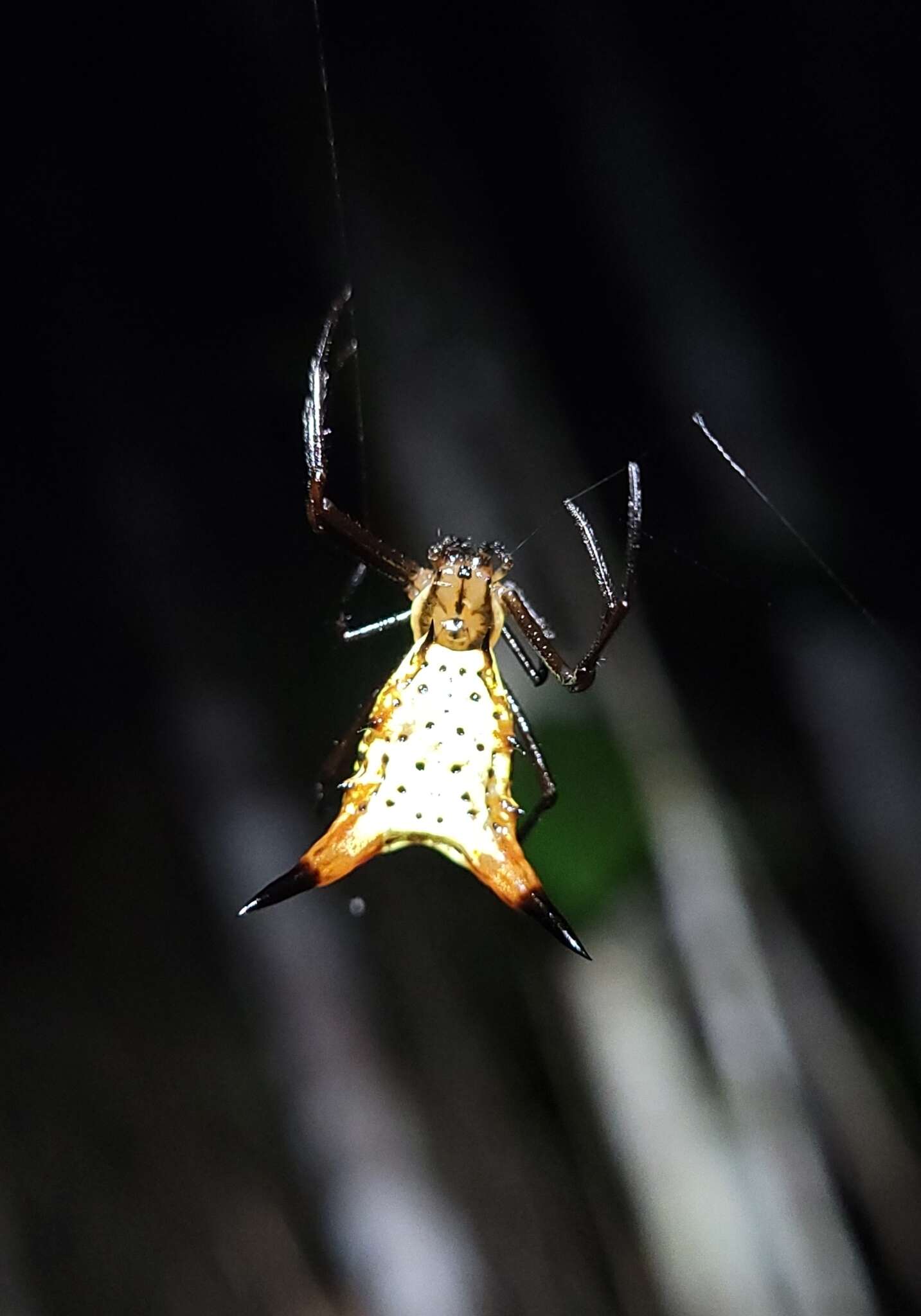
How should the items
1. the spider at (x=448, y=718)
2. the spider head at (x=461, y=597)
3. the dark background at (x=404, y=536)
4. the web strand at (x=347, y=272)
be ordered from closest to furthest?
the spider at (x=448, y=718), the spider head at (x=461, y=597), the dark background at (x=404, y=536), the web strand at (x=347, y=272)

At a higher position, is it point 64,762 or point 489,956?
→ point 64,762

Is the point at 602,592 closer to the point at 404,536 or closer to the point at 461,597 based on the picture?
the point at 461,597

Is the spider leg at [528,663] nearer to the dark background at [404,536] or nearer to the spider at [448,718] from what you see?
the spider at [448,718]

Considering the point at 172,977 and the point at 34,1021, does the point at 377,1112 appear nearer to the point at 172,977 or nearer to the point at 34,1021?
the point at 172,977

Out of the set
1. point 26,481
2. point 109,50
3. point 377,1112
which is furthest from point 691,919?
point 109,50

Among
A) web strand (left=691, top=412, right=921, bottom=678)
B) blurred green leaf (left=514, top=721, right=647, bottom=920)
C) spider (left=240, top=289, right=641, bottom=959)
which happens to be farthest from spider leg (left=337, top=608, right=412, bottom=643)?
web strand (left=691, top=412, right=921, bottom=678)

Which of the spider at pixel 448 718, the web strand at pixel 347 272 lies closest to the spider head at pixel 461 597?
the spider at pixel 448 718
